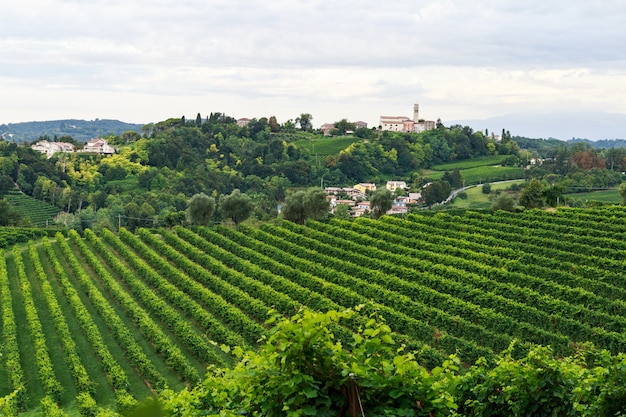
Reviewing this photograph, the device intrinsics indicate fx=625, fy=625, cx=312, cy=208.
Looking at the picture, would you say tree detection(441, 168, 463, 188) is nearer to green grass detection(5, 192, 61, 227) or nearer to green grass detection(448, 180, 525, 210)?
green grass detection(448, 180, 525, 210)

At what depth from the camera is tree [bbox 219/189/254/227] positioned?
161 feet

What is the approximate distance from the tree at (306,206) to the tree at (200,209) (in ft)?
19.2

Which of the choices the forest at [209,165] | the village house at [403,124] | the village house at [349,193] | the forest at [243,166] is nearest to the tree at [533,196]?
the forest at [243,166]

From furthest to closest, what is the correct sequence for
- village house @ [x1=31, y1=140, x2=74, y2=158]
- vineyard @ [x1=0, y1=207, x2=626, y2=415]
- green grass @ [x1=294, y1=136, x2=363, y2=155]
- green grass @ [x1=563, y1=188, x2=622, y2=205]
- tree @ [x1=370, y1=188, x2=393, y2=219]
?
green grass @ [x1=294, y1=136, x2=363, y2=155], village house @ [x1=31, y1=140, x2=74, y2=158], green grass @ [x1=563, y1=188, x2=622, y2=205], tree @ [x1=370, y1=188, x2=393, y2=219], vineyard @ [x1=0, y1=207, x2=626, y2=415]

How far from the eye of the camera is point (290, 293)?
1107 inches

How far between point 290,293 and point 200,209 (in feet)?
75.0

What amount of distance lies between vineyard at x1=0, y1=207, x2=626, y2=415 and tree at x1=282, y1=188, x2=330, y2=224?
6448 millimetres

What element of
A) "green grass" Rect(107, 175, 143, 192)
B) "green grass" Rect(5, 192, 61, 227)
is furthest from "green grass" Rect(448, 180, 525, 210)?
"green grass" Rect(5, 192, 61, 227)

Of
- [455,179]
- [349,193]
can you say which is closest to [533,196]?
[455,179]

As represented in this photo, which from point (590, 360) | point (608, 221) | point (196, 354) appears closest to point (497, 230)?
point (608, 221)

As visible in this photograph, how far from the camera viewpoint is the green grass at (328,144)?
117 meters

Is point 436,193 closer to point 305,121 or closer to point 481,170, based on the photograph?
point 481,170

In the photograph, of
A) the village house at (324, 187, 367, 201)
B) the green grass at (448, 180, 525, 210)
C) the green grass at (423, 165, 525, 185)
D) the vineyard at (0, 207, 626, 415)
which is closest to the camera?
the vineyard at (0, 207, 626, 415)

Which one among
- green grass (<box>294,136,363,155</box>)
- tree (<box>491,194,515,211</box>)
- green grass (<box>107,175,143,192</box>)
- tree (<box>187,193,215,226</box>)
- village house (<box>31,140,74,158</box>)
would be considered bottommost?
green grass (<box>107,175,143,192</box>)
